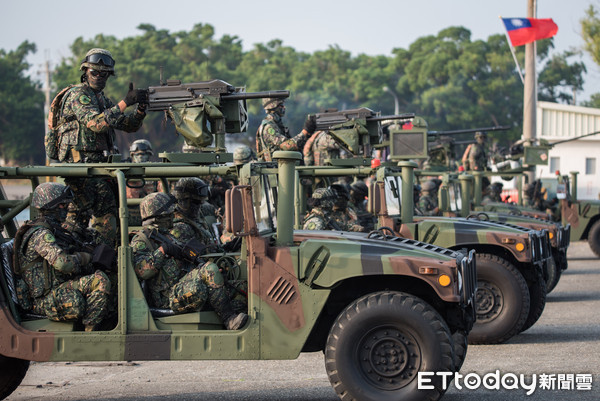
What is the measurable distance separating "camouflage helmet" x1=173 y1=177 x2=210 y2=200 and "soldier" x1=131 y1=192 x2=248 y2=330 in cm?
96

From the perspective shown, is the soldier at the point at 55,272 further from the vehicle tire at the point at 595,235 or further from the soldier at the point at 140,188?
the vehicle tire at the point at 595,235

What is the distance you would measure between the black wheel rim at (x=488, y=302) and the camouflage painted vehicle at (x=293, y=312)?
10.1 ft

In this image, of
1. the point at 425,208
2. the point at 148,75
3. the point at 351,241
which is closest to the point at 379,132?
the point at 425,208

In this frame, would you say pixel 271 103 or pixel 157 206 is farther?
pixel 271 103

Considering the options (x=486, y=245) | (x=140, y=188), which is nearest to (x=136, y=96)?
(x=140, y=188)

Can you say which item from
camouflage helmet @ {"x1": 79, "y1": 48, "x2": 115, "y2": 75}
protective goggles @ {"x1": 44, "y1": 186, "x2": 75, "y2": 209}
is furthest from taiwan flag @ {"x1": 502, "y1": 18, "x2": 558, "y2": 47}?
protective goggles @ {"x1": 44, "y1": 186, "x2": 75, "y2": 209}

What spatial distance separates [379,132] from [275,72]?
48143 millimetres

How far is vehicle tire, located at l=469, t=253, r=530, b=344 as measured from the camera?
9.56 metres

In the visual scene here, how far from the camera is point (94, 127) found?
7145 millimetres

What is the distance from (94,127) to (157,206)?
2.90 ft

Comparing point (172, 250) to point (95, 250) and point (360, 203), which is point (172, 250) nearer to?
point (95, 250)

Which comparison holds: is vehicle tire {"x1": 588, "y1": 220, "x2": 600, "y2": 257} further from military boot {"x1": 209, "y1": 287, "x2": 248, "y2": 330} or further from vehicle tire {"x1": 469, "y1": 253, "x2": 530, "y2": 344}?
military boot {"x1": 209, "y1": 287, "x2": 248, "y2": 330}

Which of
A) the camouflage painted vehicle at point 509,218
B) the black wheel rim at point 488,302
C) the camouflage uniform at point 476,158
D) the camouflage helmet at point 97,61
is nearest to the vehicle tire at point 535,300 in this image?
the black wheel rim at point 488,302

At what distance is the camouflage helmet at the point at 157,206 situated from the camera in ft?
22.3
